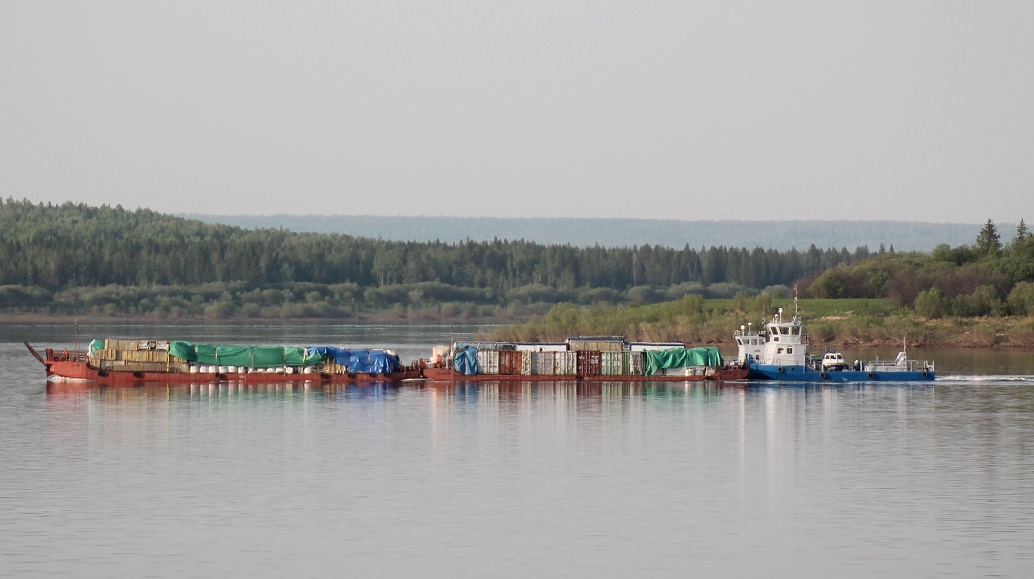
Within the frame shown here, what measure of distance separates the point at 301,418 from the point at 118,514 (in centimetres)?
3599

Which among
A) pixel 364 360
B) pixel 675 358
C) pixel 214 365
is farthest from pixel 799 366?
pixel 214 365

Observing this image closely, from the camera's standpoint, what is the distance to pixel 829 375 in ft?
385

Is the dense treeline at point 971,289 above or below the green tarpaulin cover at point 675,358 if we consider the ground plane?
above

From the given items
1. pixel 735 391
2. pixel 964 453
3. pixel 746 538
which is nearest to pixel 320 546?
pixel 746 538

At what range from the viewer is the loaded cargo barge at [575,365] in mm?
121500

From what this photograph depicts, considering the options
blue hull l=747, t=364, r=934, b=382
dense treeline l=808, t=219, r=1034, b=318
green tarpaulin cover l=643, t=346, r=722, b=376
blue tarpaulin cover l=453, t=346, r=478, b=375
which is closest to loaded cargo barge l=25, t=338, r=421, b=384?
blue tarpaulin cover l=453, t=346, r=478, b=375

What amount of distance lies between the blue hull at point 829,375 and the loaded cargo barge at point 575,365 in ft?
15.0

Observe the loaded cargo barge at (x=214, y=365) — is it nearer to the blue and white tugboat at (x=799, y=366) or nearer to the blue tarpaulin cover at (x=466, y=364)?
the blue tarpaulin cover at (x=466, y=364)

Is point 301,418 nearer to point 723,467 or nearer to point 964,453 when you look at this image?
point 723,467

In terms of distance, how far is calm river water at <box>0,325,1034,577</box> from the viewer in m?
45.6

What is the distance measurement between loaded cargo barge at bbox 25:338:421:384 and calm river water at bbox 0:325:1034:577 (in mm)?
15022

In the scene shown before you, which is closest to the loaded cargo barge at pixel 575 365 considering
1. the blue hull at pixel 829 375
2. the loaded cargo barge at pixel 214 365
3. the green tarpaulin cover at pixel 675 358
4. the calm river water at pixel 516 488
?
the green tarpaulin cover at pixel 675 358

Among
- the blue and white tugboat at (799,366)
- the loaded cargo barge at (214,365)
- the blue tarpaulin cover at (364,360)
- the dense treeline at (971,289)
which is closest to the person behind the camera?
A: the loaded cargo barge at (214,365)

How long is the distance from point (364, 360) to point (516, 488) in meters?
62.2
